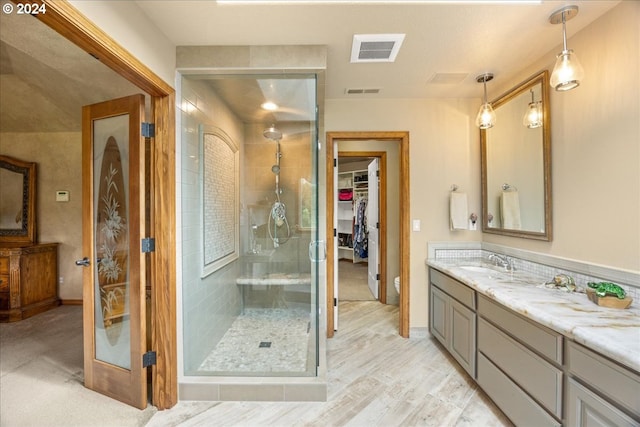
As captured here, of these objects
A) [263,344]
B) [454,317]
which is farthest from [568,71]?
[263,344]

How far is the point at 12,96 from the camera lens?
10.4 ft

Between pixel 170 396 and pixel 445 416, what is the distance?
6.12ft

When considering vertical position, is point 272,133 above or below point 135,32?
below

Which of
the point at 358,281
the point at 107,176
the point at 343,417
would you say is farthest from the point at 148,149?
the point at 358,281

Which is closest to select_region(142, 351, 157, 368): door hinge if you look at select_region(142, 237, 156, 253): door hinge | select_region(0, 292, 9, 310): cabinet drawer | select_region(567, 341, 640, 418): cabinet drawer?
select_region(142, 237, 156, 253): door hinge

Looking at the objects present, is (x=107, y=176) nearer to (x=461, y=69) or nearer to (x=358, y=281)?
(x=461, y=69)

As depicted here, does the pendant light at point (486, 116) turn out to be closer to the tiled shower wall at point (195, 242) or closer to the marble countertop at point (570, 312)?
the marble countertop at point (570, 312)

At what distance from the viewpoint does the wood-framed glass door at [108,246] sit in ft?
6.09

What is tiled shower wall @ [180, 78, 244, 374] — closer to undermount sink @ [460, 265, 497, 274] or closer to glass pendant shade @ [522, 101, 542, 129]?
undermount sink @ [460, 265, 497, 274]

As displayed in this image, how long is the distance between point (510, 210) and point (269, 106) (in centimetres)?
239

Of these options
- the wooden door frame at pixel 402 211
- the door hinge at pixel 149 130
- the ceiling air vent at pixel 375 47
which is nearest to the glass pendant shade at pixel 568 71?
the ceiling air vent at pixel 375 47

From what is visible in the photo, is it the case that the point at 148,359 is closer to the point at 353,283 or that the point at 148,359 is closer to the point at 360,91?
the point at 360,91

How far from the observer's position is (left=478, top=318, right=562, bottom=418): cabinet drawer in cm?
130

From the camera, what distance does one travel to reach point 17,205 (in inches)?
142
